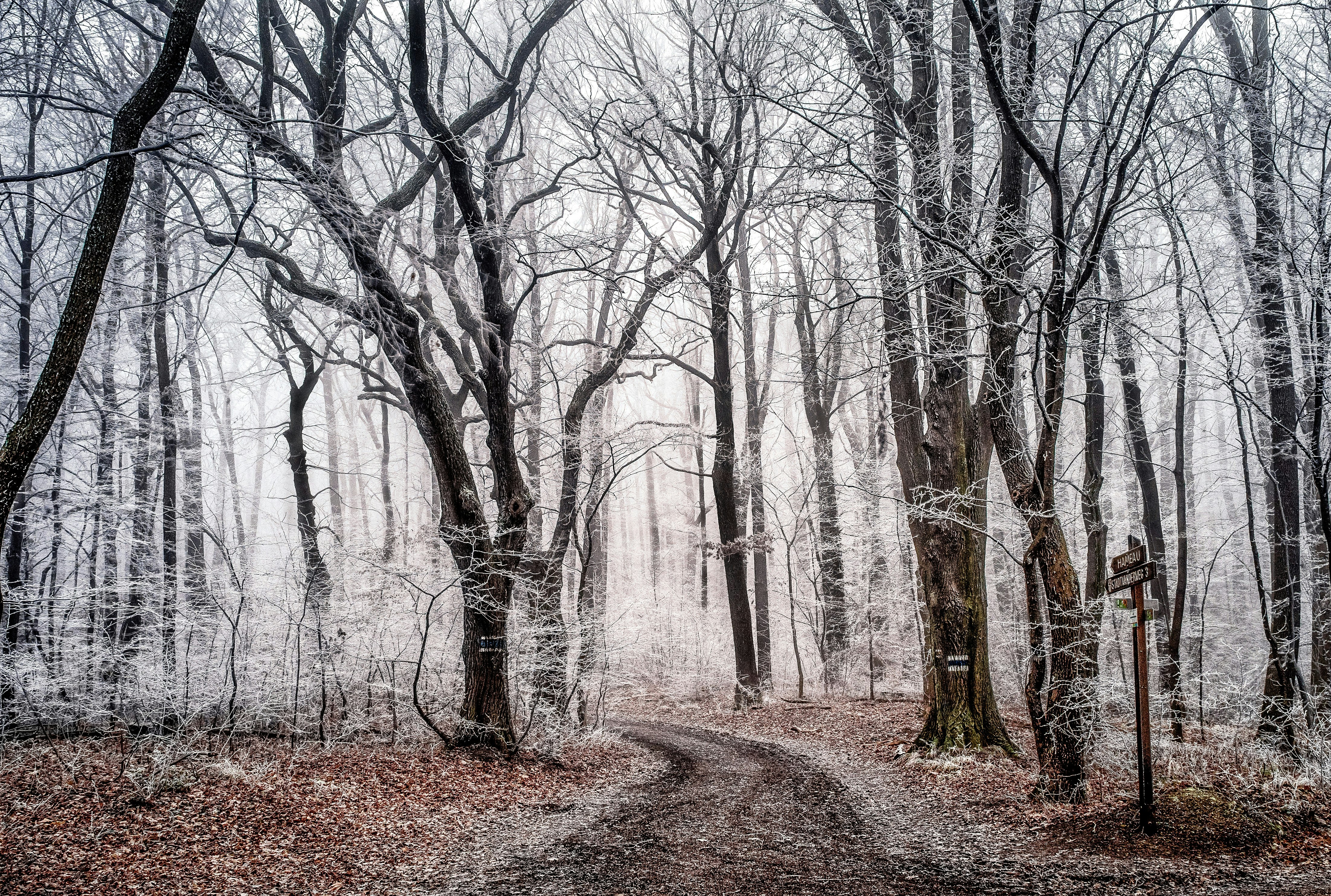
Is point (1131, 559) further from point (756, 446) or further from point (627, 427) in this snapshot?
point (756, 446)

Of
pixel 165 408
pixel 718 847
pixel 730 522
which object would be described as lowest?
pixel 718 847

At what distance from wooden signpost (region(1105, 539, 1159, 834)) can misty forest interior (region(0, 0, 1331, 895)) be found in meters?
0.05

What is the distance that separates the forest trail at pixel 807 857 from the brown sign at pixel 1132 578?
179 cm

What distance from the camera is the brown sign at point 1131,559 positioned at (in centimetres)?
550

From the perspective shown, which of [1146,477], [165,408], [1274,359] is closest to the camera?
[1274,359]

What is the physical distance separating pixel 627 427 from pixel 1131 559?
28.8 ft

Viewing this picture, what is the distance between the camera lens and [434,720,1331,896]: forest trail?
4605 mm

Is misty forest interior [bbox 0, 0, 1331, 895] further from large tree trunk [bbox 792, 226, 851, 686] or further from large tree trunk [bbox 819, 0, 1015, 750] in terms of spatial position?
large tree trunk [bbox 792, 226, 851, 686]

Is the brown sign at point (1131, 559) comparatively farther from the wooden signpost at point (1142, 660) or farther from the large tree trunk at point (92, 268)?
the large tree trunk at point (92, 268)

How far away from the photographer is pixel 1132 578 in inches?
219

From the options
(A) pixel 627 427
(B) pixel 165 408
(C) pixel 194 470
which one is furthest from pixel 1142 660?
(C) pixel 194 470

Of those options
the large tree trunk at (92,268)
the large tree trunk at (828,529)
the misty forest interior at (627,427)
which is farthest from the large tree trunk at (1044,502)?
the large tree trunk at (828,529)

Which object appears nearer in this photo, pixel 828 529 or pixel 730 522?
pixel 730 522

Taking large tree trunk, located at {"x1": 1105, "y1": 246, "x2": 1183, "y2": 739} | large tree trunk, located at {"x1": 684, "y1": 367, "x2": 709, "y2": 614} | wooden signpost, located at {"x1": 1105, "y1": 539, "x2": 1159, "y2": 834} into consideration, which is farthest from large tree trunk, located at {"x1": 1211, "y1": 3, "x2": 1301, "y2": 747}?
large tree trunk, located at {"x1": 684, "y1": 367, "x2": 709, "y2": 614}
